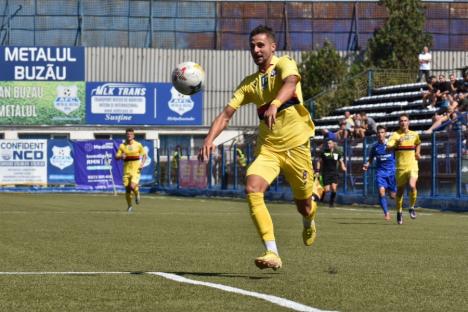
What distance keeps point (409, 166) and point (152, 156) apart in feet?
99.5

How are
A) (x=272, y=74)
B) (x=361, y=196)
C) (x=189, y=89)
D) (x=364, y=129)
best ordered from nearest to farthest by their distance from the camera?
(x=272, y=74) < (x=189, y=89) < (x=361, y=196) < (x=364, y=129)

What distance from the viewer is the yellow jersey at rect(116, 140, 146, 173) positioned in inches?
1196

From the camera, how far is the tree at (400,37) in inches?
2422

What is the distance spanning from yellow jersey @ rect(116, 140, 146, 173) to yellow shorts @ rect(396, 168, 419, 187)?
25.9 feet

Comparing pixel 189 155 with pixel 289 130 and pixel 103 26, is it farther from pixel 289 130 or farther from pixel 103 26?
pixel 289 130

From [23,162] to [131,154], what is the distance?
22313 millimetres

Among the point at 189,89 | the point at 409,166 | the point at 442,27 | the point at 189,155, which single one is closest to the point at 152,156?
the point at 189,155

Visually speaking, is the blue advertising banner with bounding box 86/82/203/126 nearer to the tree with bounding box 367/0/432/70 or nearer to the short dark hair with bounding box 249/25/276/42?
the tree with bounding box 367/0/432/70

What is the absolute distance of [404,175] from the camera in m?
24.5

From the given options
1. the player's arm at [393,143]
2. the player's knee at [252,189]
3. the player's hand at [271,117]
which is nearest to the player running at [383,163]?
the player's arm at [393,143]

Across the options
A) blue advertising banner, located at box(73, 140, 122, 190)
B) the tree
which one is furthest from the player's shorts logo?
blue advertising banner, located at box(73, 140, 122, 190)

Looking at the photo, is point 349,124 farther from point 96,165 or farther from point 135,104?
point 135,104

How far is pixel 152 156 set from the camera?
54.0m

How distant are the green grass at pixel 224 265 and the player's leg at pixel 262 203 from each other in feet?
0.60
